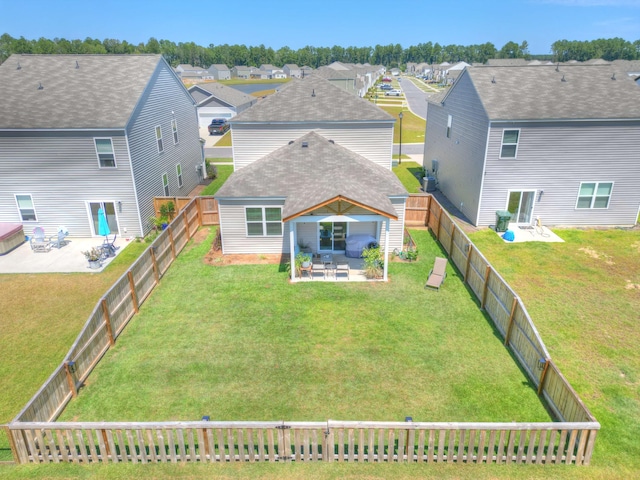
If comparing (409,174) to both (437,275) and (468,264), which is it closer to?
(468,264)

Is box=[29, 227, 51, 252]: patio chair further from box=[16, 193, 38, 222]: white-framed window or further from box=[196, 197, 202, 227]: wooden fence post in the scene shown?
box=[196, 197, 202, 227]: wooden fence post

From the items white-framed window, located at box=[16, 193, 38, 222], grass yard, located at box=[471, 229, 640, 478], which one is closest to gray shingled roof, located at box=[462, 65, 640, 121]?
grass yard, located at box=[471, 229, 640, 478]

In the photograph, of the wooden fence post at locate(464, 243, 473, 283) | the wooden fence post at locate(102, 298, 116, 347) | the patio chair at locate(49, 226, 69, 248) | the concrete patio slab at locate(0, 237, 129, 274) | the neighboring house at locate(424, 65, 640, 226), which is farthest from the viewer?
the neighboring house at locate(424, 65, 640, 226)

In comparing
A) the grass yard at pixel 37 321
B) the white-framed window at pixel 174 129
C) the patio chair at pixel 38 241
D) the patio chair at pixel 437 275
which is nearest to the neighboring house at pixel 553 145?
the patio chair at pixel 437 275

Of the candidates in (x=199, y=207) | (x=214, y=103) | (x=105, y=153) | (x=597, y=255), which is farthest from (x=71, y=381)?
(x=214, y=103)

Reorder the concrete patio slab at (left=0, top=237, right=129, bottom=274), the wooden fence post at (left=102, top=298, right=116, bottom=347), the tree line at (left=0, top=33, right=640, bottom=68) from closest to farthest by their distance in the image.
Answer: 1. the wooden fence post at (left=102, top=298, right=116, bottom=347)
2. the concrete patio slab at (left=0, top=237, right=129, bottom=274)
3. the tree line at (left=0, top=33, right=640, bottom=68)

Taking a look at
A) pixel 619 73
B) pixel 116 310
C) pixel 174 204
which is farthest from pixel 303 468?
pixel 619 73

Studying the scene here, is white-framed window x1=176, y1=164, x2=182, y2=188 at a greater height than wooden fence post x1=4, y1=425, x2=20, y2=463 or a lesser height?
greater
